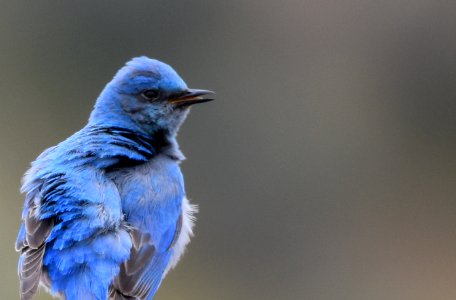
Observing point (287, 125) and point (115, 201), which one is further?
point (287, 125)

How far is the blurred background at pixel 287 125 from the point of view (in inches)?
557

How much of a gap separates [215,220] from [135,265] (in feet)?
26.0

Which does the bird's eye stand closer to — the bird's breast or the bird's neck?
the bird's neck

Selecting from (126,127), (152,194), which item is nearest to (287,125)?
(126,127)

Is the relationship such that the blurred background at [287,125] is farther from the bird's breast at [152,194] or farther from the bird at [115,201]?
the bird's breast at [152,194]

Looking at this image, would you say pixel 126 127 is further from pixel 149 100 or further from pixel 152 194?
pixel 152 194

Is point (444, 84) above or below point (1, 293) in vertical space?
above

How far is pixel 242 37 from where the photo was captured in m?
17.4

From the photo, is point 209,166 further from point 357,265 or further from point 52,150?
point 52,150

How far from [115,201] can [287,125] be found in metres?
9.63

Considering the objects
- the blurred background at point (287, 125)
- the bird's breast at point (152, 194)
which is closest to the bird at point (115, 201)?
the bird's breast at point (152, 194)

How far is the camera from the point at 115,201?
6609 mm

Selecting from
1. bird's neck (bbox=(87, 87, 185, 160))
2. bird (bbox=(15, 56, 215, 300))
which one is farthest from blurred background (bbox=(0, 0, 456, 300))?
bird (bbox=(15, 56, 215, 300))

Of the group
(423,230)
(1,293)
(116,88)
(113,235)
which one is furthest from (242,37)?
(113,235)
